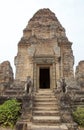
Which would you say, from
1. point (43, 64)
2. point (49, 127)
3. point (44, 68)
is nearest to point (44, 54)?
point (43, 64)

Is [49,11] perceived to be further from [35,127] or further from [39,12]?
[35,127]

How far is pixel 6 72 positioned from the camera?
17375 mm

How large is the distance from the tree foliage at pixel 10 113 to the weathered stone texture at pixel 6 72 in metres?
4.66

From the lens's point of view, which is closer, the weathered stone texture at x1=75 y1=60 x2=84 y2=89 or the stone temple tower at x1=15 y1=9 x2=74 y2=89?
the weathered stone texture at x1=75 y1=60 x2=84 y2=89

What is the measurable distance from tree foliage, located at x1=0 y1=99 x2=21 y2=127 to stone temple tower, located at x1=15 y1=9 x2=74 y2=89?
4.82 metres

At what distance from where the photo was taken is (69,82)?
16.8 metres

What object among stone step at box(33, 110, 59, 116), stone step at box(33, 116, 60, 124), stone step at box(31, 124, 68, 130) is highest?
stone step at box(33, 110, 59, 116)

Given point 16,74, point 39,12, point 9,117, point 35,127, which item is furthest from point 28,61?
point 35,127

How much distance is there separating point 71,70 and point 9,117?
25.4ft

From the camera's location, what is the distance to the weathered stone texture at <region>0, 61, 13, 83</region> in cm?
1696

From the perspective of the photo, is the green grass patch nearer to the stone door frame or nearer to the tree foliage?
the tree foliage

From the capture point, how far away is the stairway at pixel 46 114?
10.6 metres

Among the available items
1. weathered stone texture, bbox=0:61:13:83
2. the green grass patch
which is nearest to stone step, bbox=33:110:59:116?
the green grass patch

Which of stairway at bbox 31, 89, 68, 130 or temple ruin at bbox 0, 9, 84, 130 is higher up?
temple ruin at bbox 0, 9, 84, 130
